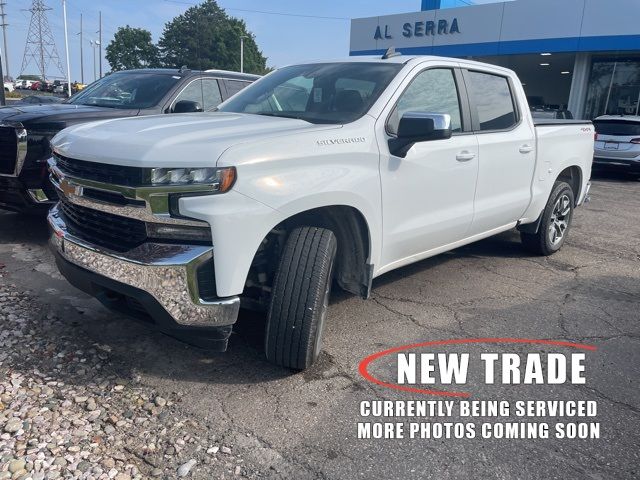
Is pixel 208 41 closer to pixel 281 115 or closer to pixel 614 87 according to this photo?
pixel 614 87

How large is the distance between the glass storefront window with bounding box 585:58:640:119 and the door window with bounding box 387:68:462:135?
2059 cm

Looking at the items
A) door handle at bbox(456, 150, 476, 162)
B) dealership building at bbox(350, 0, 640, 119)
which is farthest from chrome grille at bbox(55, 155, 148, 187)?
dealership building at bbox(350, 0, 640, 119)

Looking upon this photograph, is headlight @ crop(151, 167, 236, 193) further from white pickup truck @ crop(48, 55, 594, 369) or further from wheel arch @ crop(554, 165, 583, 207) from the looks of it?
wheel arch @ crop(554, 165, 583, 207)

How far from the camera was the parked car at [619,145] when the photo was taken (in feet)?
44.1

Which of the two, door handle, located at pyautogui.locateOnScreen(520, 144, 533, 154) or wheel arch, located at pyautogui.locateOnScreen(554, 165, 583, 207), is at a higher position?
door handle, located at pyautogui.locateOnScreen(520, 144, 533, 154)

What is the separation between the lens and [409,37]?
25453mm

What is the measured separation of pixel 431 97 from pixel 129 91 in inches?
152

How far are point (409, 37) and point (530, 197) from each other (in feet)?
72.9

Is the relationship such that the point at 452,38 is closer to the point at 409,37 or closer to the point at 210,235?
the point at 409,37

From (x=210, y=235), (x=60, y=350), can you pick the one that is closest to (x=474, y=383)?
(x=210, y=235)

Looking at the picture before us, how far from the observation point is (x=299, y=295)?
2928 millimetres

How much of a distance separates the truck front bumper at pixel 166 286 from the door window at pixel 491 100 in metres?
2.78

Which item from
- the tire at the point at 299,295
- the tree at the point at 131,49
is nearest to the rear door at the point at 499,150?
the tire at the point at 299,295

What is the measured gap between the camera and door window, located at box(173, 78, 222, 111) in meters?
6.39
